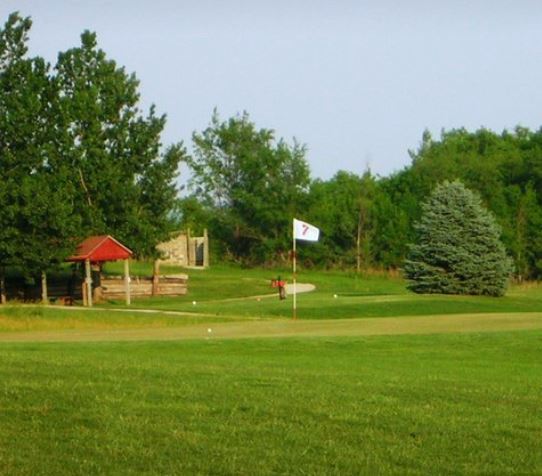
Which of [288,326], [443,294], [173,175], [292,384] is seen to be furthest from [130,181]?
[292,384]

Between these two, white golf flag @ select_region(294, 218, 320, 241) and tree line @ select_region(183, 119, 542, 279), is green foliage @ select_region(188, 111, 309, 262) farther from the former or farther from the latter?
white golf flag @ select_region(294, 218, 320, 241)

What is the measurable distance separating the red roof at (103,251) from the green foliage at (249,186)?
39494 mm

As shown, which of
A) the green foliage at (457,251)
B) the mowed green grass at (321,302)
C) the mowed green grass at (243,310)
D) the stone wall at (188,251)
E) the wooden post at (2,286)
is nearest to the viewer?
the mowed green grass at (243,310)

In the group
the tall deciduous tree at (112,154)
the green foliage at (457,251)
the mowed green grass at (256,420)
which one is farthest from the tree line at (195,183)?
the mowed green grass at (256,420)

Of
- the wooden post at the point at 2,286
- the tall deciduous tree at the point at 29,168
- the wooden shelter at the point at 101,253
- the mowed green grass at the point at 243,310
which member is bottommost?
the mowed green grass at the point at 243,310

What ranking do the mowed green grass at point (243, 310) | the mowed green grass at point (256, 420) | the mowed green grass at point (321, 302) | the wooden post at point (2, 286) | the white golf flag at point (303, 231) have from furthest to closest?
the wooden post at point (2, 286)
the mowed green grass at point (321, 302)
the white golf flag at point (303, 231)
the mowed green grass at point (243, 310)
the mowed green grass at point (256, 420)

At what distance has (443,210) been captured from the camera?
55281 mm

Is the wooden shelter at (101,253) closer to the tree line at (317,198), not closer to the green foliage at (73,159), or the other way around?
the green foliage at (73,159)

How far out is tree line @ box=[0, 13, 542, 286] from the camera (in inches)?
2098

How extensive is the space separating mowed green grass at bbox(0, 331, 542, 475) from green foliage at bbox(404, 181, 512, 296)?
3772cm

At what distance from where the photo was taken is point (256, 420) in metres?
10.5

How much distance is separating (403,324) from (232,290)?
3335 centimetres

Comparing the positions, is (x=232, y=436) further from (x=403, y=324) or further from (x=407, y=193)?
(x=407, y=193)

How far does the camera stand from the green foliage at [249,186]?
9181 cm
